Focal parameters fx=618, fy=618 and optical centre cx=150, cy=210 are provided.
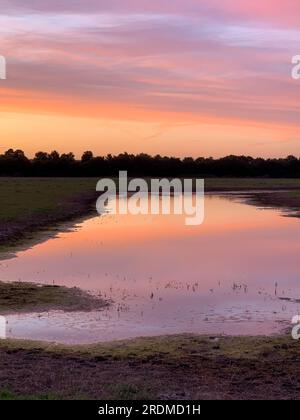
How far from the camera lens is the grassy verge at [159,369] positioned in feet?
28.5

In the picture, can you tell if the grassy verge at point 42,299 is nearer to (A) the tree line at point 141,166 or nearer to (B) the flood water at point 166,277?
(B) the flood water at point 166,277

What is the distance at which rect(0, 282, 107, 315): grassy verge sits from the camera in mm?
14734

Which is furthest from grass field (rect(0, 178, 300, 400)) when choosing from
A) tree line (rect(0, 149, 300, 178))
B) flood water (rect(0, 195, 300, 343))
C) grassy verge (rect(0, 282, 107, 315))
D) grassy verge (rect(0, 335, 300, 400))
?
tree line (rect(0, 149, 300, 178))

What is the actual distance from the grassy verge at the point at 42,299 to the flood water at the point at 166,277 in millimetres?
507

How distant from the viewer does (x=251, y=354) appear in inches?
424

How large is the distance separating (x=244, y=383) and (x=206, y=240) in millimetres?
20220

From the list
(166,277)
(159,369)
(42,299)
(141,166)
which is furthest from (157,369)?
(141,166)

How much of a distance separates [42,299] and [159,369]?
20.7ft

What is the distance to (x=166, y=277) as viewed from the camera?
19.0 metres

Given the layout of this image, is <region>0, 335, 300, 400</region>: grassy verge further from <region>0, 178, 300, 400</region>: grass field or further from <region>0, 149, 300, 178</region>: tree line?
<region>0, 149, 300, 178</region>: tree line

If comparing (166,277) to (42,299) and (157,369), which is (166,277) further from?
(157,369)

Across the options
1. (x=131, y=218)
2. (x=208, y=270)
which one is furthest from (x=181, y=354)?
(x=131, y=218)

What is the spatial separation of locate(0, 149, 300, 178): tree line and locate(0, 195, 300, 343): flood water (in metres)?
138
